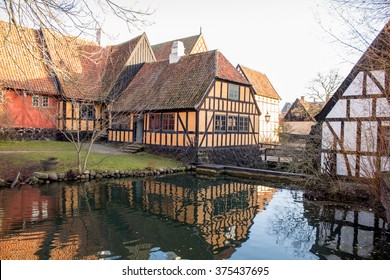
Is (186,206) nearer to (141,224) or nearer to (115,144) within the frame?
(141,224)

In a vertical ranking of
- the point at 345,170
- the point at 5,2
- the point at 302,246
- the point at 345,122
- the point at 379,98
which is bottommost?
the point at 302,246

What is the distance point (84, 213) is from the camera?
8.03m

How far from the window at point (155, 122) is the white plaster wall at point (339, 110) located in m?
9.82

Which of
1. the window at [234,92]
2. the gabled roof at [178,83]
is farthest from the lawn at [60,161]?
the window at [234,92]

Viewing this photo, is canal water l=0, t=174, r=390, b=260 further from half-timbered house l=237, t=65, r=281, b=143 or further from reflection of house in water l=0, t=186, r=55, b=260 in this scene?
half-timbered house l=237, t=65, r=281, b=143

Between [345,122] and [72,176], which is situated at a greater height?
[345,122]

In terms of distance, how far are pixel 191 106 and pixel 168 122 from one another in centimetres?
228

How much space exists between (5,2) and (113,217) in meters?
4.99

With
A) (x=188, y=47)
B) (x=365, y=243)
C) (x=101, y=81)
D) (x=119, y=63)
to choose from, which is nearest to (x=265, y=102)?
(x=188, y=47)

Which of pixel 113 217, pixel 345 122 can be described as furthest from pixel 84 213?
pixel 345 122

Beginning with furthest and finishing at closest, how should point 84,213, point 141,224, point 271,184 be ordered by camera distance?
point 271,184
point 84,213
point 141,224

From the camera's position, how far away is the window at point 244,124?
19.6 m

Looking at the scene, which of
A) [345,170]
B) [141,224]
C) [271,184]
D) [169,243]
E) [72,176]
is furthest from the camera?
[271,184]

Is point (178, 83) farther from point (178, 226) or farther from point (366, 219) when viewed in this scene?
point (366, 219)
